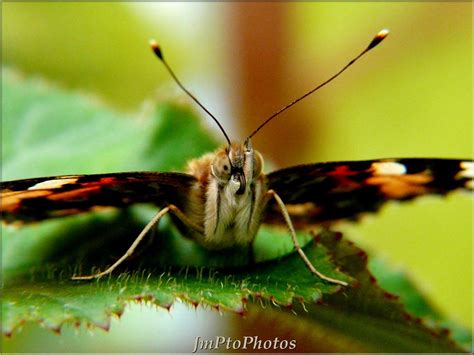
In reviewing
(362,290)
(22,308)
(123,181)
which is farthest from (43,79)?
(362,290)

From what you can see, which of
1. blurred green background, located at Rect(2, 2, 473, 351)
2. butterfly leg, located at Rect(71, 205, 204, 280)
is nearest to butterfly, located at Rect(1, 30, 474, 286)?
butterfly leg, located at Rect(71, 205, 204, 280)

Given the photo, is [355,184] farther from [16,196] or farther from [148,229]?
[16,196]

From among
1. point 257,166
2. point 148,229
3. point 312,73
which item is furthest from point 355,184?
point 312,73

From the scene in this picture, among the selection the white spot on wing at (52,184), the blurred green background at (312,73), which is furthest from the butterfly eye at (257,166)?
the blurred green background at (312,73)

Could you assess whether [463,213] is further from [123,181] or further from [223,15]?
[123,181]

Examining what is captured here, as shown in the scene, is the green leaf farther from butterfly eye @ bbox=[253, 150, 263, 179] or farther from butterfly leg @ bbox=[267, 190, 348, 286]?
butterfly eye @ bbox=[253, 150, 263, 179]

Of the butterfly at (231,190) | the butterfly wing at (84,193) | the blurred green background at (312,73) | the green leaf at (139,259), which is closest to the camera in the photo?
the green leaf at (139,259)

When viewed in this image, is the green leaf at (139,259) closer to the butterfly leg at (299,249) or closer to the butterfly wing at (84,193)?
the butterfly leg at (299,249)
